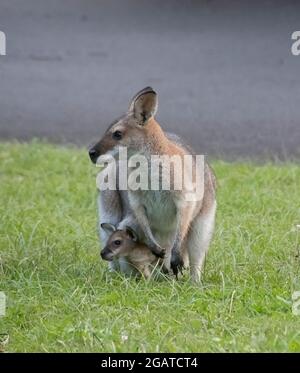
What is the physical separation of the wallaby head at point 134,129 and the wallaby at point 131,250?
50 centimetres

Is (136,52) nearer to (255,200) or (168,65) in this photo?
(168,65)

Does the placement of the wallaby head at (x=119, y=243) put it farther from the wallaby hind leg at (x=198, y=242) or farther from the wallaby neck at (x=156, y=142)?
the wallaby neck at (x=156, y=142)

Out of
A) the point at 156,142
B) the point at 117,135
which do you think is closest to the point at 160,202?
the point at 156,142

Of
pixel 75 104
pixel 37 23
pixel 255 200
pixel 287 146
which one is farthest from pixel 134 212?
pixel 37 23

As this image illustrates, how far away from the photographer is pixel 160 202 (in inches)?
239

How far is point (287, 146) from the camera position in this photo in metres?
10.3

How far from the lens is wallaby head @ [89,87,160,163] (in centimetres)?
603

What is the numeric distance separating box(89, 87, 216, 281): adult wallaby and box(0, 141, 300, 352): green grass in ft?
0.63

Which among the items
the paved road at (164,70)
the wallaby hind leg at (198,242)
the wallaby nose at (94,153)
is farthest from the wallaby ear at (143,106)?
the paved road at (164,70)

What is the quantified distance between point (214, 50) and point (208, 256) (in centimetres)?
667

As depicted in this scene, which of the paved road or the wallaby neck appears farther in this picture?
the paved road

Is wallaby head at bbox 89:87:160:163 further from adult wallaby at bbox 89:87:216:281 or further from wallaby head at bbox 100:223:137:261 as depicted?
wallaby head at bbox 100:223:137:261

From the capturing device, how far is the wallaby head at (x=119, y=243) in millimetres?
6258

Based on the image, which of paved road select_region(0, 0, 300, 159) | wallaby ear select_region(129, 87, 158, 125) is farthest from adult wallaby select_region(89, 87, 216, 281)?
paved road select_region(0, 0, 300, 159)
